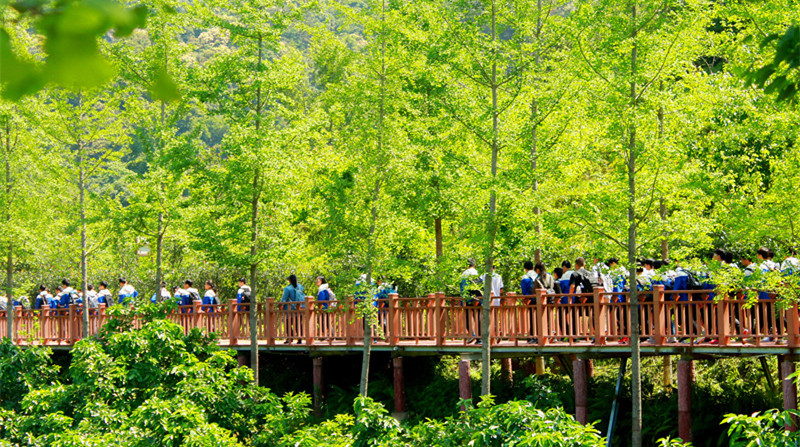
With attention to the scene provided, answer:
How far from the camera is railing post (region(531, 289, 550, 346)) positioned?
16.6m

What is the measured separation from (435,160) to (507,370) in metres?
5.17

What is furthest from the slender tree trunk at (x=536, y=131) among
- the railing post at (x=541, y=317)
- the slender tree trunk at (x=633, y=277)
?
the slender tree trunk at (x=633, y=277)

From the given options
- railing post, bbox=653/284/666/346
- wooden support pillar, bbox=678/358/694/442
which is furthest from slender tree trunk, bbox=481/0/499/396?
wooden support pillar, bbox=678/358/694/442

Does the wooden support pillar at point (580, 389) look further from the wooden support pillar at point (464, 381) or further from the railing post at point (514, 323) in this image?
the wooden support pillar at point (464, 381)

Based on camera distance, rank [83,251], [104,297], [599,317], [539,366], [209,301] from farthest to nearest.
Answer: [104,297], [83,251], [209,301], [539,366], [599,317]

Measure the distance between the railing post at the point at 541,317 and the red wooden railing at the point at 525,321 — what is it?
0.02m

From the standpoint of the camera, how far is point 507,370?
19828mm

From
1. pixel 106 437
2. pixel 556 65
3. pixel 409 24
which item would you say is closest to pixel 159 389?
pixel 106 437

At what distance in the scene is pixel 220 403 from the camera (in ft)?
56.5

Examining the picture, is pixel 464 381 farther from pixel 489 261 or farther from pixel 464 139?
pixel 464 139

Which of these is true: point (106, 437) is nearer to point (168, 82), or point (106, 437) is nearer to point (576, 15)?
point (576, 15)

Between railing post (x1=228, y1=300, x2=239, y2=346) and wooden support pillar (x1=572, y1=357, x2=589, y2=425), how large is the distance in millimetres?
8397

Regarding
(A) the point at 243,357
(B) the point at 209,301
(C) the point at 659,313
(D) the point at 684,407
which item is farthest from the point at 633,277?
(B) the point at 209,301

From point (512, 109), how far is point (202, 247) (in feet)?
23.2
